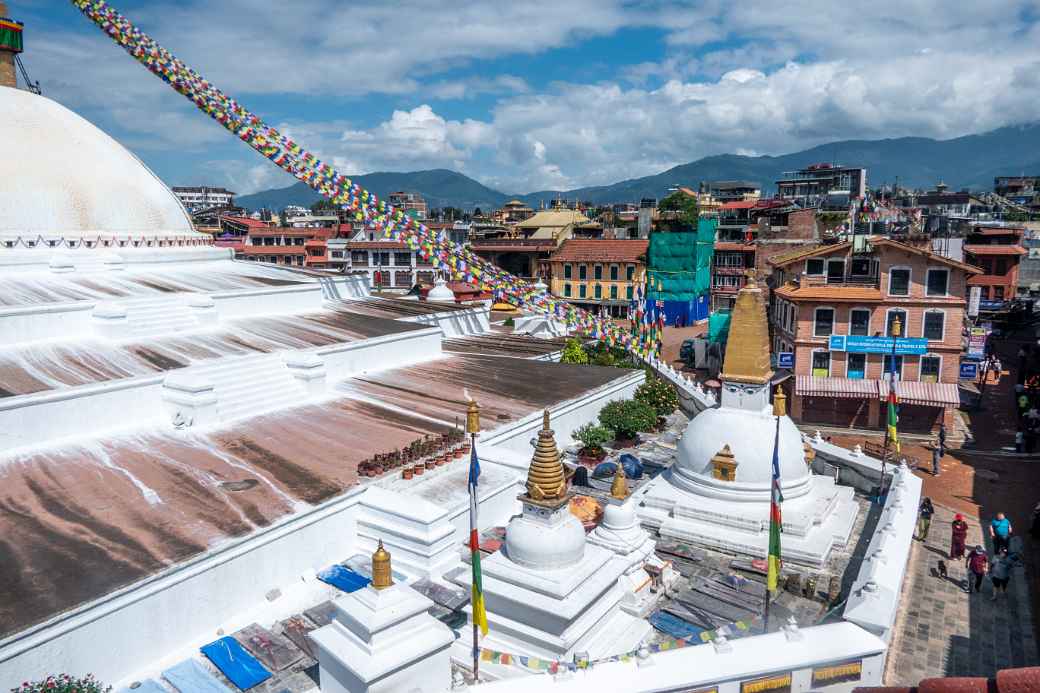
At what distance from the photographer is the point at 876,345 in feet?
92.5

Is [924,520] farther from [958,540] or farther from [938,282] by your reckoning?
[938,282]

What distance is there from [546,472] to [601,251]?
46317mm

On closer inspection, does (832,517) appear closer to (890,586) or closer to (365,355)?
(890,586)

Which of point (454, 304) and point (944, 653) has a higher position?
point (454, 304)

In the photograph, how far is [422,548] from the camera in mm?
14008

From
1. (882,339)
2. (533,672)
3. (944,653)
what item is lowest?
(944,653)

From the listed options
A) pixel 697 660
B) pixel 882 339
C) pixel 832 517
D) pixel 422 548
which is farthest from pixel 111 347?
pixel 882 339

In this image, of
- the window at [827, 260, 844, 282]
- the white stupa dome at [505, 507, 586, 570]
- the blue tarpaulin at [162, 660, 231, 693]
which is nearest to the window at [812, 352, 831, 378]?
the window at [827, 260, 844, 282]

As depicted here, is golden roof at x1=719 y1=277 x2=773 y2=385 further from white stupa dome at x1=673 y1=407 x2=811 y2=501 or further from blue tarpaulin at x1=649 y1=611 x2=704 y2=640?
blue tarpaulin at x1=649 y1=611 x2=704 y2=640

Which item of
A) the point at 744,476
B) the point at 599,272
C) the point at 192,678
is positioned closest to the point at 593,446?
the point at 744,476

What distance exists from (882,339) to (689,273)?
26.0m

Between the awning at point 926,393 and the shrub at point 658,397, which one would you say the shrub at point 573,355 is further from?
the awning at point 926,393

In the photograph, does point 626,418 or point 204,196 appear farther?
point 204,196

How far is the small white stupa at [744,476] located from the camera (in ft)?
51.6
